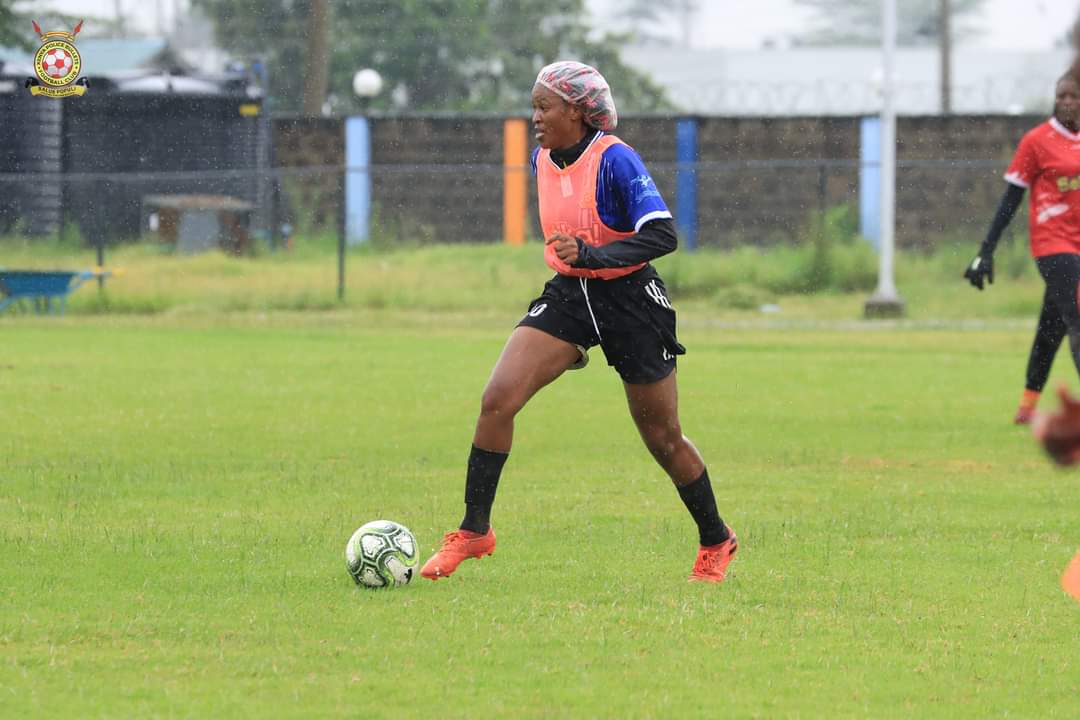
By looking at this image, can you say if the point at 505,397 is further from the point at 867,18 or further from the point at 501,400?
the point at 867,18

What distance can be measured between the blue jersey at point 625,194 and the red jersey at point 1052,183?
5222 millimetres

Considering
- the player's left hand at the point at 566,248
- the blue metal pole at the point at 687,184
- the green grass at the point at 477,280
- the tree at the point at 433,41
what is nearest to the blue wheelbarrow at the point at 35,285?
the green grass at the point at 477,280

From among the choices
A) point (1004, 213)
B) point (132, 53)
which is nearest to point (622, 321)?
point (1004, 213)

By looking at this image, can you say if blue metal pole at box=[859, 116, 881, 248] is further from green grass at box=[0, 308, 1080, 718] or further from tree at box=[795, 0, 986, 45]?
tree at box=[795, 0, 986, 45]

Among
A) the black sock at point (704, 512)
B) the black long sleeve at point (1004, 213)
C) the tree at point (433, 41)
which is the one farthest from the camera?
the tree at point (433, 41)

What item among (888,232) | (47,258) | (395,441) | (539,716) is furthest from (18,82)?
(539,716)

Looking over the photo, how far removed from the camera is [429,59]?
46.8 metres

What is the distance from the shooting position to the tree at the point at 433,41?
45719 millimetres

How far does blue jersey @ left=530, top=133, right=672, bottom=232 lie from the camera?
23.3ft

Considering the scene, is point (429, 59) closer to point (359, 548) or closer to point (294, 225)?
point (294, 225)

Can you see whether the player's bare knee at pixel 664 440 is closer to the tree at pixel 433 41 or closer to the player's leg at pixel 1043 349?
the player's leg at pixel 1043 349

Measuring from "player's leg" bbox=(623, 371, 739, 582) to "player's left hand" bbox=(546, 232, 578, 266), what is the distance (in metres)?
0.62

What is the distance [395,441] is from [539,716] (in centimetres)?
683

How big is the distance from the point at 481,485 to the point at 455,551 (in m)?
0.28
